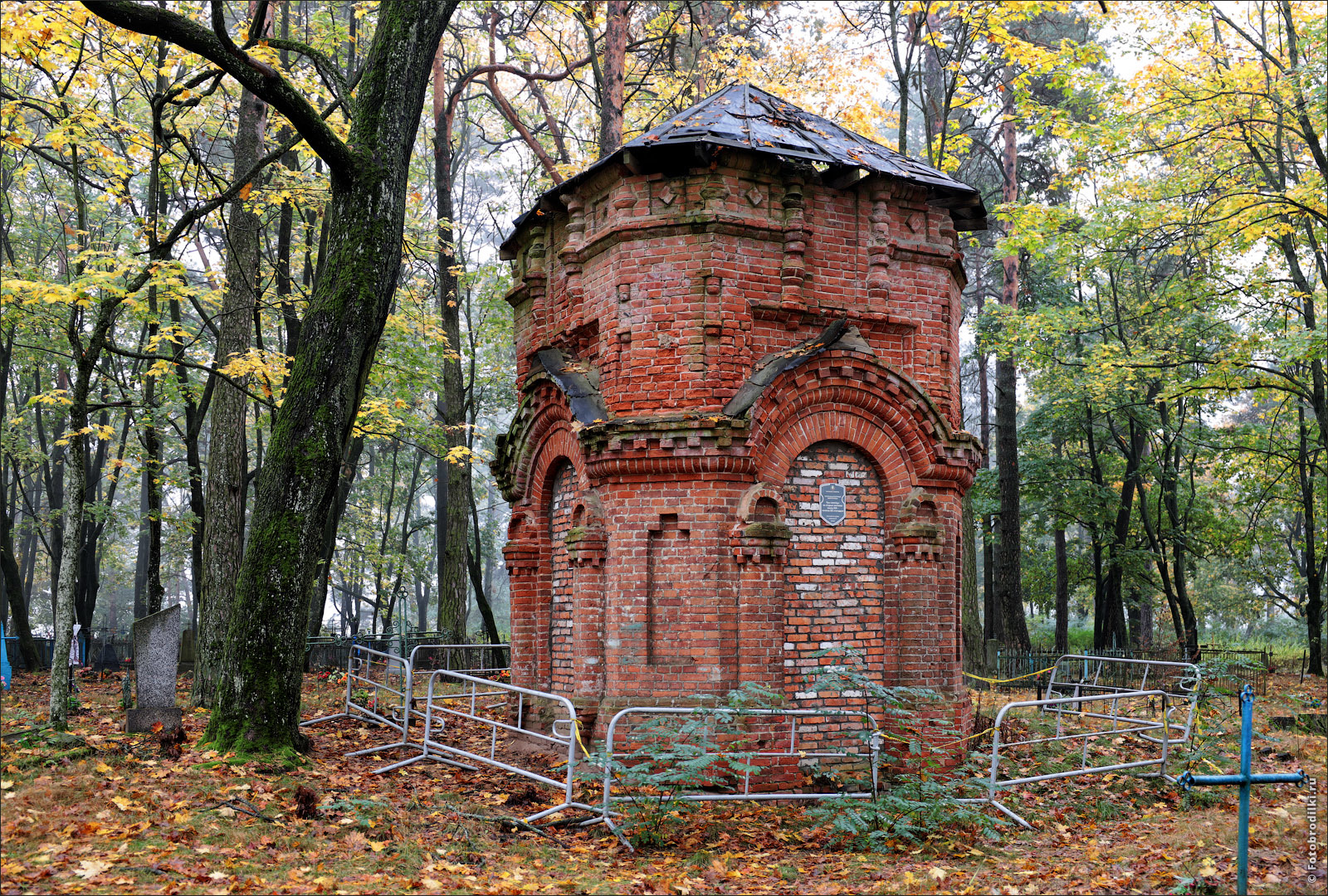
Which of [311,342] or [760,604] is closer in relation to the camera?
[311,342]

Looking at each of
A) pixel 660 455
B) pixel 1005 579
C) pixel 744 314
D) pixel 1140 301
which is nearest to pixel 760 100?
pixel 744 314

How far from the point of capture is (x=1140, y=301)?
76.5 ft

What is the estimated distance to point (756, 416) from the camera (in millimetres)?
9344

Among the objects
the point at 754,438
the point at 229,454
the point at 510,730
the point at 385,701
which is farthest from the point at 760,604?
the point at 385,701

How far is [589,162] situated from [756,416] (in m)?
12.9

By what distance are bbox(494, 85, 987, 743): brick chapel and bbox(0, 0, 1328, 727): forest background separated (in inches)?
102

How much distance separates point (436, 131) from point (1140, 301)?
17503 millimetres

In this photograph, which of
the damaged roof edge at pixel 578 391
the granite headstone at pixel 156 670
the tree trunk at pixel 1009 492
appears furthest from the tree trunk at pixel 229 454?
the tree trunk at pixel 1009 492

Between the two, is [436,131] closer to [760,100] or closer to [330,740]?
[760,100]

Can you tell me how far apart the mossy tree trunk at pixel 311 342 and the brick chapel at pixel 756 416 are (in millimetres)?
2188

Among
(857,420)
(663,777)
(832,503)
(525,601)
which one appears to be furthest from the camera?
(525,601)

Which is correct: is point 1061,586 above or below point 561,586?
below

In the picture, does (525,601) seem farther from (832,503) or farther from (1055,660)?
(1055,660)

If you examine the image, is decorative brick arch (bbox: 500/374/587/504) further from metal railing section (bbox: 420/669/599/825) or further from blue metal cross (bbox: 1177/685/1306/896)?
blue metal cross (bbox: 1177/685/1306/896)
